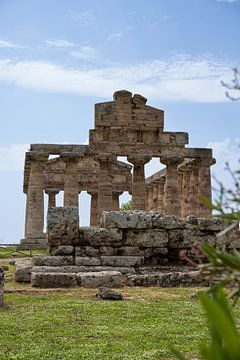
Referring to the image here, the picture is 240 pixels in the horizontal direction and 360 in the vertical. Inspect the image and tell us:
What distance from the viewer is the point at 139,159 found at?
40.5 meters

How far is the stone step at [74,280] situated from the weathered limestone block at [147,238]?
3256 millimetres

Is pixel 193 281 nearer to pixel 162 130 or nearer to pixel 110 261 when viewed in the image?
pixel 110 261

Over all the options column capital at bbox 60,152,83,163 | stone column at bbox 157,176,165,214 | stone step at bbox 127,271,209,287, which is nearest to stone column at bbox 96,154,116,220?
column capital at bbox 60,152,83,163

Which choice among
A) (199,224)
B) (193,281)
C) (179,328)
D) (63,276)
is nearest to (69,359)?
(179,328)

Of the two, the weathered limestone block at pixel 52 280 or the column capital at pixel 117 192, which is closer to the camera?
the weathered limestone block at pixel 52 280

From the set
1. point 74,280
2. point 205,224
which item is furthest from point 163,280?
point 205,224

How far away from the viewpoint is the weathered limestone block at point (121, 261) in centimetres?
1742

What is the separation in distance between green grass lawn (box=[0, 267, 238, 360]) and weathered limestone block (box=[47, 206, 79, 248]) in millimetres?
4057

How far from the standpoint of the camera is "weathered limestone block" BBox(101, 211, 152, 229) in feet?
58.4

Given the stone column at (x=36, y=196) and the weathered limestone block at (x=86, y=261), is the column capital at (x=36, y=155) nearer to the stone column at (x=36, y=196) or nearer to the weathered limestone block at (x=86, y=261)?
the stone column at (x=36, y=196)

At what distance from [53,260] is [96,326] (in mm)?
7935

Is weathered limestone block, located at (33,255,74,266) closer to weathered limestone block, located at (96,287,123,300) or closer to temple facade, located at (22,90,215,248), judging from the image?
weathered limestone block, located at (96,287,123,300)

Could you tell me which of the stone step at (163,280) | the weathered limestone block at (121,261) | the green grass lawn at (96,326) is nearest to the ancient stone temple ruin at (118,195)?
the weathered limestone block at (121,261)

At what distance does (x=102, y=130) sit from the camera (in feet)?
134
